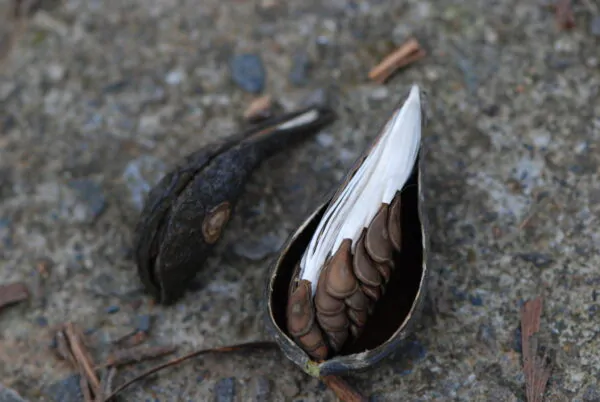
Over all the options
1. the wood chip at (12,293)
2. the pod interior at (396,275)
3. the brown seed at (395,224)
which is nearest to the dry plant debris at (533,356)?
the pod interior at (396,275)

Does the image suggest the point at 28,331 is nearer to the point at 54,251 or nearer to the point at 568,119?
the point at 54,251

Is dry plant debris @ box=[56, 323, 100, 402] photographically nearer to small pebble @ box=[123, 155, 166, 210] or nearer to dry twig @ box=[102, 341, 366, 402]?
dry twig @ box=[102, 341, 366, 402]

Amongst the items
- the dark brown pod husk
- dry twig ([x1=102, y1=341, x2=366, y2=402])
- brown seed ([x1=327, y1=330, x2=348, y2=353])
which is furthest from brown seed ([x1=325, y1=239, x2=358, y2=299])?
the dark brown pod husk

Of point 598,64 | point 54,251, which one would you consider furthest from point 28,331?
point 598,64

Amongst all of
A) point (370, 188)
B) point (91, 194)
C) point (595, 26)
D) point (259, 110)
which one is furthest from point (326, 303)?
point (595, 26)

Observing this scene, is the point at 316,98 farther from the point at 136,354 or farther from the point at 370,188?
the point at 136,354

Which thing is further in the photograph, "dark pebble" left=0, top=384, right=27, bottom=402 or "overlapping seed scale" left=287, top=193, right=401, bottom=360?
"dark pebble" left=0, top=384, right=27, bottom=402

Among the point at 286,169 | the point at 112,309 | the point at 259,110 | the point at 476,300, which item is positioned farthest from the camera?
the point at 259,110

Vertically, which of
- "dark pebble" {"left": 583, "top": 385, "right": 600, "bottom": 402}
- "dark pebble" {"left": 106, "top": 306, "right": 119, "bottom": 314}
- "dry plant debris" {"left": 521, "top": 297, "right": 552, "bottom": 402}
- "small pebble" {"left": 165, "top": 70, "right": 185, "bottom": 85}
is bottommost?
"dark pebble" {"left": 583, "top": 385, "right": 600, "bottom": 402}
